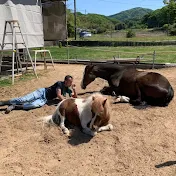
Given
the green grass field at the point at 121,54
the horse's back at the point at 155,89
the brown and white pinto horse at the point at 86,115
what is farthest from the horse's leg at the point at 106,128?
the green grass field at the point at 121,54

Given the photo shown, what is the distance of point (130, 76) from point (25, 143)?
316 centimetres

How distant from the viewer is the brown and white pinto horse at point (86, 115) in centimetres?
466

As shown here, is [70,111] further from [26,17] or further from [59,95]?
[26,17]

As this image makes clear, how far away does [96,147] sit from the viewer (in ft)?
15.1

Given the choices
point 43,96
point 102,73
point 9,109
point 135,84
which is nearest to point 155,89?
point 135,84

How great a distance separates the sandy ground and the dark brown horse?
0.39 meters

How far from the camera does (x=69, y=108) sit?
519cm

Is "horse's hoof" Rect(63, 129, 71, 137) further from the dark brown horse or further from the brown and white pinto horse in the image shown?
the dark brown horse

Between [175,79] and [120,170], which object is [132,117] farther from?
[175,79]

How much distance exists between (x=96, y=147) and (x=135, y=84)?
250cm

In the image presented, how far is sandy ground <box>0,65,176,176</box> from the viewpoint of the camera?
13.2 ft

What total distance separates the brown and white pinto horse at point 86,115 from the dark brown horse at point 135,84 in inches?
67.4

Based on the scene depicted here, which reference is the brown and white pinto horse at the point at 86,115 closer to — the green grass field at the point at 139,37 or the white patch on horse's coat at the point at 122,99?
the white patch on horse's coat at the point at 122,99

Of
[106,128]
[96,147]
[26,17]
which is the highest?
[26,17]
